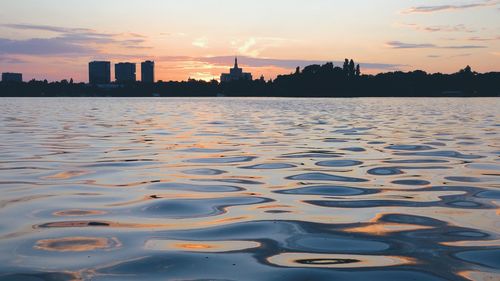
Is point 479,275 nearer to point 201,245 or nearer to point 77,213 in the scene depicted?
point 201,245

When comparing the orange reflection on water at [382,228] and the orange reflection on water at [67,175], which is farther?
Result: the orange reflection on water at [67,175]

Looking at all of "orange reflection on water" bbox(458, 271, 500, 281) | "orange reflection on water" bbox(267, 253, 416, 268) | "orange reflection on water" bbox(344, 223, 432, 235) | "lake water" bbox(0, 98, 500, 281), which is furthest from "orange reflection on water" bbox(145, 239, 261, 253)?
"orange reflection on water" bbox(458, 271, 500, 281)

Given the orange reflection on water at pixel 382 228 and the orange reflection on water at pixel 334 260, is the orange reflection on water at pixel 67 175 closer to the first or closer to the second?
the orange reflection on water at pixel 382 228

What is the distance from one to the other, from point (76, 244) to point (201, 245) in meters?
1.33

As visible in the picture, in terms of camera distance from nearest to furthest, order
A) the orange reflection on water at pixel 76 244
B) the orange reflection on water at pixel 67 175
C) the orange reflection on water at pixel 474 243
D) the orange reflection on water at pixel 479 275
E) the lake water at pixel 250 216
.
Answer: the orange reflection on water at pixel 479 275 → the lake water at pixel 250 216 → the orange reflection on water at pixel 76 244 → the orange reflection on water at pixel 474 243 → the orange reflection on water at pixel 67 175

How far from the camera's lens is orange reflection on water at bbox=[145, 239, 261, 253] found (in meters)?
5.64

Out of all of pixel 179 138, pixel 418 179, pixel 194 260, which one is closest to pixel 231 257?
pixel 194 260

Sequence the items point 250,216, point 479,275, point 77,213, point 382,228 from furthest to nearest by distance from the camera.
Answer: point 77,213 → point 250,216 → point 382,228 → point 479,275

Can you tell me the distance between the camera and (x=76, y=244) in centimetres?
579

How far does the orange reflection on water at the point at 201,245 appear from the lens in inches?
222

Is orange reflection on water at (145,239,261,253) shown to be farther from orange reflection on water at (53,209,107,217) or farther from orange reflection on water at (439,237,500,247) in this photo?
orange reflection on water at (439,237,500,247)

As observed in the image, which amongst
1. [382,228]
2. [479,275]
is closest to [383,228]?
[382,228]

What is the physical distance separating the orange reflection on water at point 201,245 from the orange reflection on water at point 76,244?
41 cm

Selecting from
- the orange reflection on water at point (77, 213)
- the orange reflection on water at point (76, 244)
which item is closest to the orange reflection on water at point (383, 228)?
the orange reflection on water at point (76, 244)
